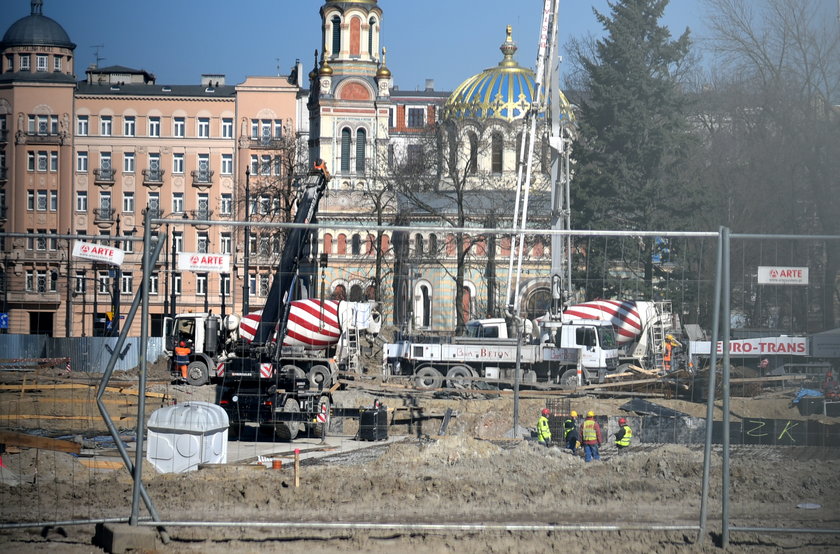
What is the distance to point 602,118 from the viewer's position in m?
44.8

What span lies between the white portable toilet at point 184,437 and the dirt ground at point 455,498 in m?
0.64

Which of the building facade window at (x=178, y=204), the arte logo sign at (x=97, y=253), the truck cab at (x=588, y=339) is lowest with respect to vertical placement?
the truck cab at (x=588, y=339)

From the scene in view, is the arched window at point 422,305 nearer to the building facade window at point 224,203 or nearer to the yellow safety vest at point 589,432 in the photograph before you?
the yellow safety vest at point 589,432

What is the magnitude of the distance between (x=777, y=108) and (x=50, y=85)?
42639mm

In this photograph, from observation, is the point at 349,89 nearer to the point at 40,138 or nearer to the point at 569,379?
the point at 40,138

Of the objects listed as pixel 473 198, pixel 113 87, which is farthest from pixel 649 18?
pixel 113 87

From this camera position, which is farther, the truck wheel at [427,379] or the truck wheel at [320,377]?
the truck wheel at [320,377]

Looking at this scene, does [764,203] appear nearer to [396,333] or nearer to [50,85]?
[396,333]

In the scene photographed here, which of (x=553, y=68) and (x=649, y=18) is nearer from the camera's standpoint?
(x=553, y=68)

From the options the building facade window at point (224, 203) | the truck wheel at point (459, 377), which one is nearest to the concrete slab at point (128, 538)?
the truck wheel at point (459, 377)

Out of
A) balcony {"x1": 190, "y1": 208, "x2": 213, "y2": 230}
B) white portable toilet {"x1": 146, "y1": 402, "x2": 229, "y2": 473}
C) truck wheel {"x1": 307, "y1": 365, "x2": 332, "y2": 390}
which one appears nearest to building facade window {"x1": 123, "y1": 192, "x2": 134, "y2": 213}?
balcony {"x1": 190, "y1": 208, "x2": 213, "y2": 230}

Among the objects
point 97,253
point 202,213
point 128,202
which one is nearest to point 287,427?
point 97,253

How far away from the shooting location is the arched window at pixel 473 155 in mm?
51406

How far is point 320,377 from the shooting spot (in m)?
22.0
